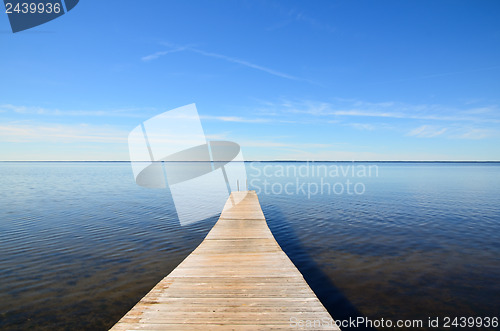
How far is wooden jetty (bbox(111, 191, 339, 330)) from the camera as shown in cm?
536

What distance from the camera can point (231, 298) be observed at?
6.37 metres

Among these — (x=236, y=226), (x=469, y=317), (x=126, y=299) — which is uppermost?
(x=236, y=226)

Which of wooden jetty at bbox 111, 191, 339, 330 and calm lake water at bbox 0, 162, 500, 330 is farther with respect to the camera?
calm lake water at bbox 0, 162, 500, 330

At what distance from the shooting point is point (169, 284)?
23.5 feet

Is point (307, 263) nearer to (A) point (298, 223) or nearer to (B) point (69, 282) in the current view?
(A) point (298, 223)

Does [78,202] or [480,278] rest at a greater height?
Answer: [78,202]

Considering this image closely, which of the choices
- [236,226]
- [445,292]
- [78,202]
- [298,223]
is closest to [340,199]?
[298,223]

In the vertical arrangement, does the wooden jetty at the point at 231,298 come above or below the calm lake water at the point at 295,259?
above

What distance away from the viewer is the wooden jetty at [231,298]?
17.6 feet

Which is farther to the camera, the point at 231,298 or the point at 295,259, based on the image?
the point at 295,259

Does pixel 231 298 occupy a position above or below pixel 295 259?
above

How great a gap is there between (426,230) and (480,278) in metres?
7.62

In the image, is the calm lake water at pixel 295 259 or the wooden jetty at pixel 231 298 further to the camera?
the calm lake water at pixel 295 259

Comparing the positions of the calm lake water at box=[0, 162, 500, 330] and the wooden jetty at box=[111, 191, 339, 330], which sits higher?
the wooden jetty at box=[111, 191, 339, 330]
